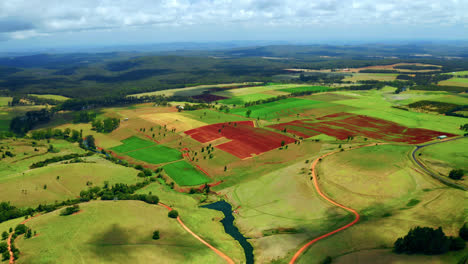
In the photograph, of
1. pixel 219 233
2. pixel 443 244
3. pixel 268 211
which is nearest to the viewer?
pixel 443 244

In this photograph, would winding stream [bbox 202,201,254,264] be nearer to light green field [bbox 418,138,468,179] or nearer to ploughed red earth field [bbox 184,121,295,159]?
ploughed red earth field [bbox 184,121,295,159]

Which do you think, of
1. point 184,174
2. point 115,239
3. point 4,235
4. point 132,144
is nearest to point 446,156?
point 184,174

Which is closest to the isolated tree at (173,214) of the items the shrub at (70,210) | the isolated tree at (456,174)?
the shrub at (70,210)

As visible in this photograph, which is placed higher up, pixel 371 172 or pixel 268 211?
pixel 371 172

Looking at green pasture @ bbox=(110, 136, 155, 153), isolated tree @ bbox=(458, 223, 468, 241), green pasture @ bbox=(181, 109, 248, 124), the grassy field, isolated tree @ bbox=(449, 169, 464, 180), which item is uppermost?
green pasture @ bbox=(181, 109, 248, 124)

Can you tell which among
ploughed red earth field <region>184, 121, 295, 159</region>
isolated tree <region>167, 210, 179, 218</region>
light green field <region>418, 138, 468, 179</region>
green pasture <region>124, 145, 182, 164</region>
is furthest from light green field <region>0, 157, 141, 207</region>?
light green field <region>418, 138, 468, 179</region>

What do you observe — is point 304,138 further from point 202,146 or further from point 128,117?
point 128,117

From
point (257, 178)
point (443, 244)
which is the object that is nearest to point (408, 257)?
point (443, 244)

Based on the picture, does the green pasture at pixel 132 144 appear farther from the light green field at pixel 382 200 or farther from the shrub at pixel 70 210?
the light green field at pixel 382 200
